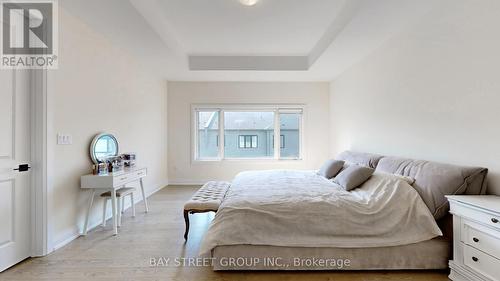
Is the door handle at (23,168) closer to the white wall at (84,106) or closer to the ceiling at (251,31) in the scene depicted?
the white wall at (84,106)

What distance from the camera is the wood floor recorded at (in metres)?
2.06

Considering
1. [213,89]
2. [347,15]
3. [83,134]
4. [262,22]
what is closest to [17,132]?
[83,134]

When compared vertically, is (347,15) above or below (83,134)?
above

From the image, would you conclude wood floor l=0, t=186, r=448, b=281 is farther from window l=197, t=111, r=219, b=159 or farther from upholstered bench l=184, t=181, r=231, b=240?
window l=197, t=111, r=219, b=159

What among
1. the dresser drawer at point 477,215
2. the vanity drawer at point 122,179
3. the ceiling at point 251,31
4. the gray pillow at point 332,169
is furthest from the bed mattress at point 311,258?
the ceiling at point 251,31

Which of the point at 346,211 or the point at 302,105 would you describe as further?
the point at 302,105

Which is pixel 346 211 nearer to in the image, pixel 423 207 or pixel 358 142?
pixel 423 207

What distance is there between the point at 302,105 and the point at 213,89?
2.09 meters

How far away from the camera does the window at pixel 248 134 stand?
6020 millimetres

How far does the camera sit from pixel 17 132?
229 cm

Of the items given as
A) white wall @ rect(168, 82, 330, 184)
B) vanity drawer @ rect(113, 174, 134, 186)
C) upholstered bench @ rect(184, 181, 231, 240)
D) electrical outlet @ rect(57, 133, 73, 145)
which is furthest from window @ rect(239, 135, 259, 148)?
electrical outlet @ rect(57, 133, 73, 145)

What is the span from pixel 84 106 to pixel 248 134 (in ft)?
11.8

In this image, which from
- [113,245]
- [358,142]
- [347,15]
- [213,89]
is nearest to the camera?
[113,245]

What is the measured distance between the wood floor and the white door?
193 mm
